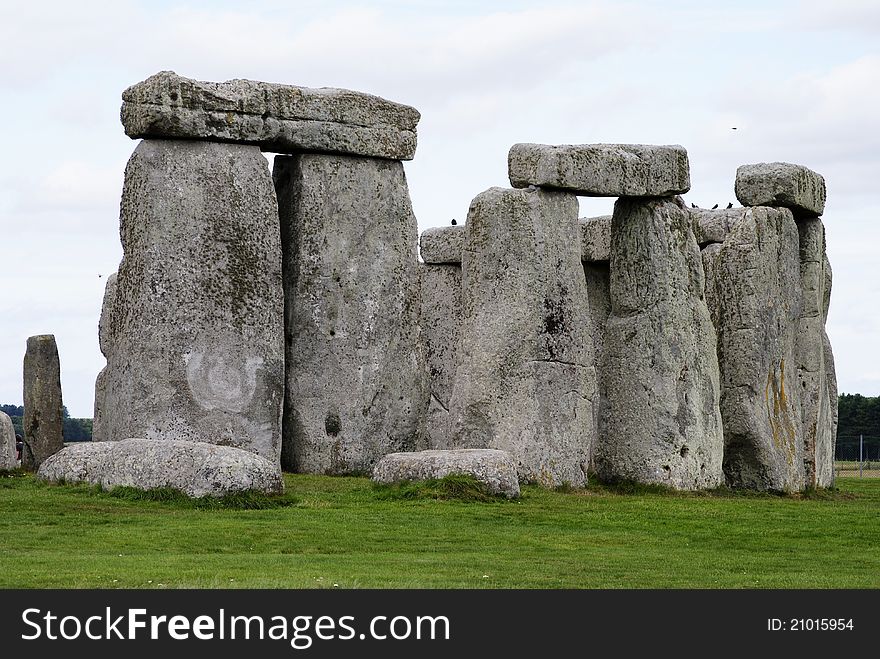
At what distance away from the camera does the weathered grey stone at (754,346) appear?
2652cm

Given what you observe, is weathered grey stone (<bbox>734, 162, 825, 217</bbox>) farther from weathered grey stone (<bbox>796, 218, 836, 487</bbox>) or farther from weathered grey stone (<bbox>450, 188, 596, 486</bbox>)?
weathered grey stone (<bbox>450, 188, 596, 486</bbox>)

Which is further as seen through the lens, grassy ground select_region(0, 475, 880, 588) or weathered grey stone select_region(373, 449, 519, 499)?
weathered grey stone select_region(373, 449, 519, 499)

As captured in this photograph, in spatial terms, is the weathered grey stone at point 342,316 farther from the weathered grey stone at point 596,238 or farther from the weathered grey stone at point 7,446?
the weathered grey stone at point 596,238

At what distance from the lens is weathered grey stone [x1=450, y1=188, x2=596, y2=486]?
23578 millimetres

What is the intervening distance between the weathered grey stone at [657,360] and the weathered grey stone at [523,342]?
1100 mm

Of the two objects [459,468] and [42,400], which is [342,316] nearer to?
[459,468]

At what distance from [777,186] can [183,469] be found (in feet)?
36.9

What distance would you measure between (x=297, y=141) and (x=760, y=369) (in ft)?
23.2

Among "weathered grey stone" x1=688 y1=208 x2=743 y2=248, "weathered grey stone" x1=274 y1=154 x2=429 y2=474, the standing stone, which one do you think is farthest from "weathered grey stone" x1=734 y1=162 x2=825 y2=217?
the standing stone

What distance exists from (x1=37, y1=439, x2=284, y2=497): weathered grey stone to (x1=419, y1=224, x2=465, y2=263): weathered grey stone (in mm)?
13399

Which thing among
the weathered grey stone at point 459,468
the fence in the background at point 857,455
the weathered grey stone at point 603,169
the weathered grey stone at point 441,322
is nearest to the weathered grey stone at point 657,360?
the weathered grey stone at point 603,169

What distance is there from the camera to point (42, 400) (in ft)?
102

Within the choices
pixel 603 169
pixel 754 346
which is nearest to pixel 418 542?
pixel 603 169
